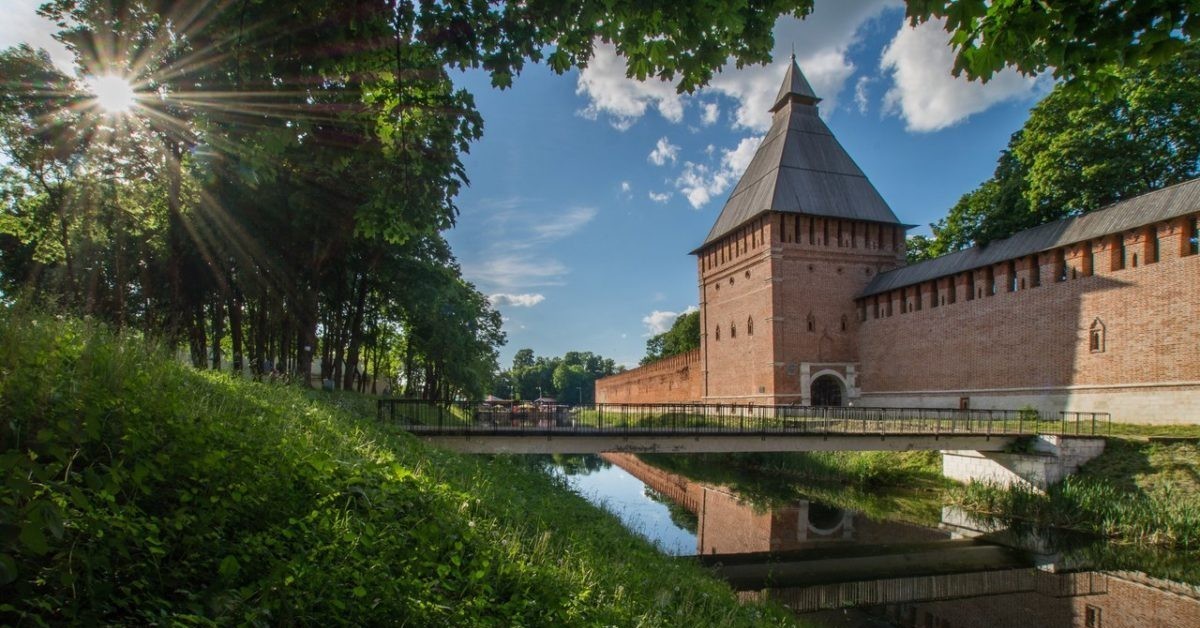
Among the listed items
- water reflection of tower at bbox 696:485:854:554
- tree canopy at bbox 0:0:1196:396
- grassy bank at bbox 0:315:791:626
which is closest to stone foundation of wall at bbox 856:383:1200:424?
water reflection of tower at bbox 696:485:854:554

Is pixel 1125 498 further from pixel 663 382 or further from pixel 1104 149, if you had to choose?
pixel 663 382

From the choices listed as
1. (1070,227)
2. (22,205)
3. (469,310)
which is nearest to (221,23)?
(22,205)

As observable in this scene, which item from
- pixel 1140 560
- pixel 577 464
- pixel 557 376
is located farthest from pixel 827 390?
pixel 557 376

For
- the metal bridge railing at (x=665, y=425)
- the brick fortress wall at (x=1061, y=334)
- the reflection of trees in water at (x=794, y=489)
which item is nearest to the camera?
the metal bridge railing at (x=665, y=425)

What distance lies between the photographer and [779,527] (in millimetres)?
16453

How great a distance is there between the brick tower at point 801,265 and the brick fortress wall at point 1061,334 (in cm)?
215

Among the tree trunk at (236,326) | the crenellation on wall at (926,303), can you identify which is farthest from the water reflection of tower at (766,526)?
the tree trunk at (236,326)

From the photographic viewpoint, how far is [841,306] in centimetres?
3284

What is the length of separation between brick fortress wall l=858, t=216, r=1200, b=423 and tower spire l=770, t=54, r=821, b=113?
12864mm

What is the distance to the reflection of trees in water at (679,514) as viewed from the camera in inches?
678

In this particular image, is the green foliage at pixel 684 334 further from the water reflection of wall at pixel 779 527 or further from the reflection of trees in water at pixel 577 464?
the water reflection of wall at pixel 779 527

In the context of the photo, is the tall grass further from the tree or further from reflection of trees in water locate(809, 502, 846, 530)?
the tree

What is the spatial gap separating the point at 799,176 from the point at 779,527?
21681 millimetres

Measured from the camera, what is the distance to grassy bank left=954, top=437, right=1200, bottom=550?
13766 mm
